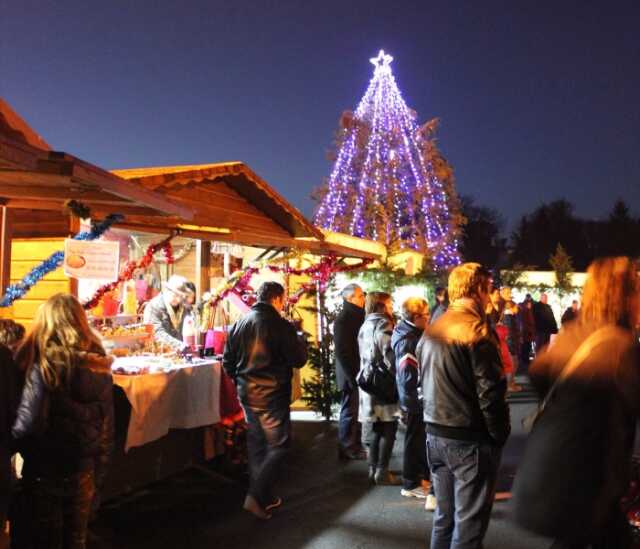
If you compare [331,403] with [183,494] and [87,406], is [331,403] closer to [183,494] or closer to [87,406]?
[183,494]

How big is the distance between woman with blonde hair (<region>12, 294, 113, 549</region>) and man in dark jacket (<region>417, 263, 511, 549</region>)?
6.30 ft

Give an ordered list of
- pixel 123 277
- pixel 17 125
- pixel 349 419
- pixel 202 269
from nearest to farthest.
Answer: pixel 17 125
pixel 123 277
pixel 349 419
pixel 202 269

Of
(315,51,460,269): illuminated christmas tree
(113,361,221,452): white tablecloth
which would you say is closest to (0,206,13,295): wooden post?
(113,361,221,452): white tablecloth

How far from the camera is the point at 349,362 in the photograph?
6.77m

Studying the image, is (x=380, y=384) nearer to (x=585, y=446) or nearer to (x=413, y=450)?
(x=413, y=450)

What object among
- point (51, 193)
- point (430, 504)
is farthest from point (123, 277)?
point (430, 504)

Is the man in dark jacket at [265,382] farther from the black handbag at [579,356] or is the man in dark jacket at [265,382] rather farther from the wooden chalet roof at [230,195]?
the black handbag at [579,356]

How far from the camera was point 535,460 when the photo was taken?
7.94 ft

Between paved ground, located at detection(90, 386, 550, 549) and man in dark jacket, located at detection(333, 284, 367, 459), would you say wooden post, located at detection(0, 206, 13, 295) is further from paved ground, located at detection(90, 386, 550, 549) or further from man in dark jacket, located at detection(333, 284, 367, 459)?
man in dark jacket, located at detection(333, 284, 367, 459)

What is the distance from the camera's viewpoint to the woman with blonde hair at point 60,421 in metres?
3.27

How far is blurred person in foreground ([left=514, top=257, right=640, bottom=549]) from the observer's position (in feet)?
7.67

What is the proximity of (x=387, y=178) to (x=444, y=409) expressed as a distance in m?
21.1

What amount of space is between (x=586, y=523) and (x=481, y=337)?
1137 mm

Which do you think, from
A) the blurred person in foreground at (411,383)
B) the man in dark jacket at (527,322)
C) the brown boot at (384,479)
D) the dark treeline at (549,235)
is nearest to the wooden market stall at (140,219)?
the brown boot at (384,479)
